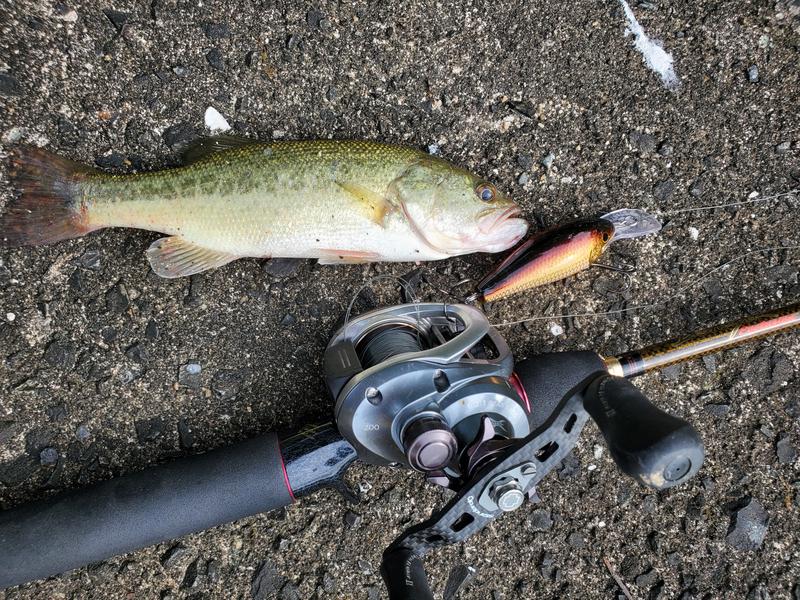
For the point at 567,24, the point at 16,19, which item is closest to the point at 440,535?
the point at 567,24

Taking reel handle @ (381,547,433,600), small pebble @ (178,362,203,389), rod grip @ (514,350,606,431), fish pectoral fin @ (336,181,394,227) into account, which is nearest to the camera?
reel handle @ (381,547,433,600)

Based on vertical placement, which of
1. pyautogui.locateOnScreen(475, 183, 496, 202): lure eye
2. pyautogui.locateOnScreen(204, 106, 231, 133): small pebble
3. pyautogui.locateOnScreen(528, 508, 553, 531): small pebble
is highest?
pyautogui.locateOnScreen(204, 106, 231, 133): small pebble

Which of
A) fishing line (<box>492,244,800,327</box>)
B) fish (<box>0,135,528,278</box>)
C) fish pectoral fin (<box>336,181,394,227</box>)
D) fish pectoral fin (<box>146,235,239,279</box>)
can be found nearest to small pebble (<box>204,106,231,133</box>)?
fish (<box>0,135,528,278</box>)

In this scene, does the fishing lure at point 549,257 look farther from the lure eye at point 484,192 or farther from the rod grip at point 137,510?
the rod grip at point 137,510

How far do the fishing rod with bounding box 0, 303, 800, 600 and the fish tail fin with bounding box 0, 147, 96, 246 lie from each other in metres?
1.11

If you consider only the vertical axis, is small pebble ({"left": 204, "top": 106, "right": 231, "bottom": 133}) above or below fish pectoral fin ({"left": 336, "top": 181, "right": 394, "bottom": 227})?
above

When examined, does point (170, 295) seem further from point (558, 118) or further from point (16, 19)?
point (558, 118)

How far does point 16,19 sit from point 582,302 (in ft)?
9.65

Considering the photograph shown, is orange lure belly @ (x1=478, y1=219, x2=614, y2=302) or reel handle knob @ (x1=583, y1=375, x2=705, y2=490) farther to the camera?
orange lure belly @ (x1=478, y1=219, x2=614, y2=302)

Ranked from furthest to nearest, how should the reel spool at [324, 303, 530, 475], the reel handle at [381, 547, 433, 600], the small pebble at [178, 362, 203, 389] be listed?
1. the small pebble at [178, 362, 203, 389]
2. the reel spool at [324, 303, 530, 475]
3. the reel handle at [381, 547, 433, 600]

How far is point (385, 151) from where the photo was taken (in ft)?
8.18

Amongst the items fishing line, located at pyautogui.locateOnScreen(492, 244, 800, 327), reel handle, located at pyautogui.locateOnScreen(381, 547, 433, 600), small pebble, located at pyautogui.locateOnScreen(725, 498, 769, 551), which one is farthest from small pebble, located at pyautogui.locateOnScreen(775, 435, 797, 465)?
reel handle, located at pyautogui.locateOnScreen(381, 547, 433, 600)

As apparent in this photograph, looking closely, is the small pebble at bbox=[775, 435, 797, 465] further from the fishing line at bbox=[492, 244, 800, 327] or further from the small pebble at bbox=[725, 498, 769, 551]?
the fishing line at bbox=[492, 244, 800, 327]

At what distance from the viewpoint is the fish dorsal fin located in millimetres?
2535
